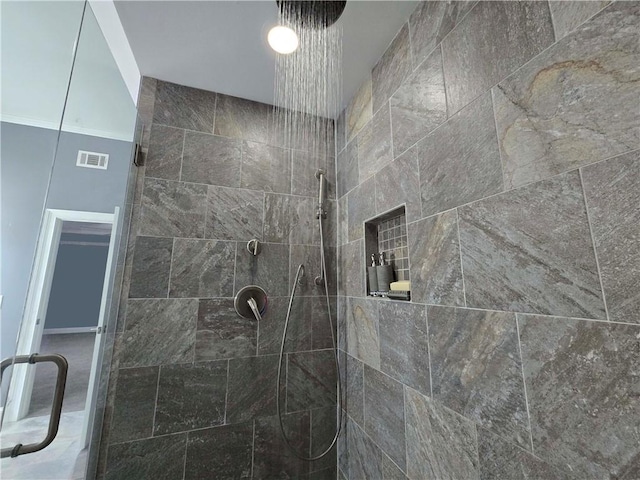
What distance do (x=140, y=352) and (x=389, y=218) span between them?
1399mm

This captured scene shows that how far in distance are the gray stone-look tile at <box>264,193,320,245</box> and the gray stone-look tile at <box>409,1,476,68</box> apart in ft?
3.03

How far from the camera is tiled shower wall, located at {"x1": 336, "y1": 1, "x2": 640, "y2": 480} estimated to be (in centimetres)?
50

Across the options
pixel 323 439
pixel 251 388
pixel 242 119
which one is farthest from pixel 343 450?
pixel 242 119

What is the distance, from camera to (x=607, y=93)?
0.53 metres

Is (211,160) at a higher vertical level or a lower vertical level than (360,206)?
higher

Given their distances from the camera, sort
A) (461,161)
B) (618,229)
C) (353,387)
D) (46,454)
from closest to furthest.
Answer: (618,229), (461,161), (46,454), (353,387)

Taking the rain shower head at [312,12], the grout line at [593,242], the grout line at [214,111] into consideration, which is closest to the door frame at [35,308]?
the grout line at [214,111]

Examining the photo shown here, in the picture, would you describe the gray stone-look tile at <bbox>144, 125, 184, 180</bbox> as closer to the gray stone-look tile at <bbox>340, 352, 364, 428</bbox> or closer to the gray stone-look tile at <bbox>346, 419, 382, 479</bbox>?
the gray stone-look tile at <bbox>340, 352, 364, 428</bbox>

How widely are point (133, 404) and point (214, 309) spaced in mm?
541

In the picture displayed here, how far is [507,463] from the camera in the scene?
66 cm

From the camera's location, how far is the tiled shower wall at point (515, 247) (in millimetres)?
504

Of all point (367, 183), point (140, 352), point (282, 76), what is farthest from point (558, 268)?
point (140, 352)

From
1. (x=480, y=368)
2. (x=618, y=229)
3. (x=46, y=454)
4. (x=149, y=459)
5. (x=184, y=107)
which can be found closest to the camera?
(x=618, y=229)

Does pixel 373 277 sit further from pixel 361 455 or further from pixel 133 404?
pixel 133 404
